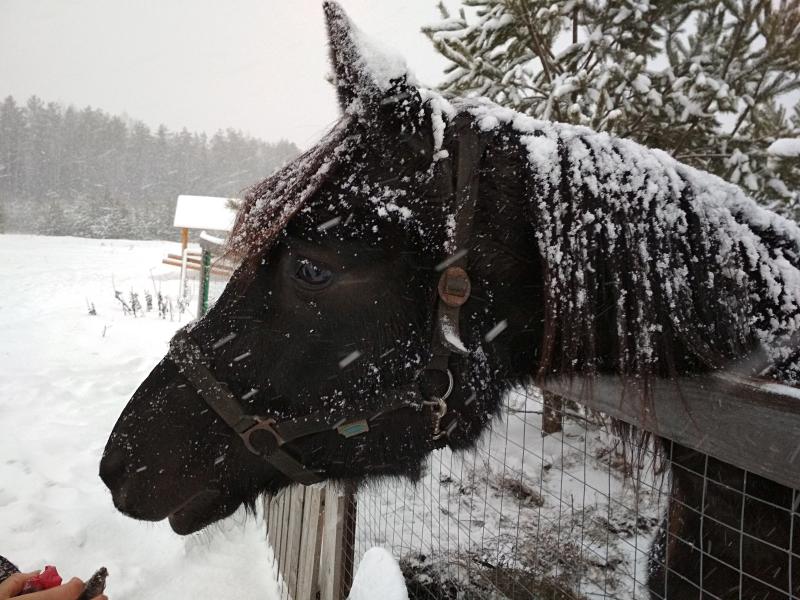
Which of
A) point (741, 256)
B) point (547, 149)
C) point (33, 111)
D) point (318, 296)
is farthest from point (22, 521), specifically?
point (33, 111)

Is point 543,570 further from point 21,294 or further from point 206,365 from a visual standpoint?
point 21,294

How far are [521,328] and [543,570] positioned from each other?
2244 mm

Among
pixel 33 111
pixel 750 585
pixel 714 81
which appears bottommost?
pixel 750 585

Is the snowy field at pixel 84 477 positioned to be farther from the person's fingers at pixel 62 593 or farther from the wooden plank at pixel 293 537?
the person's fingers at pixel 62 593

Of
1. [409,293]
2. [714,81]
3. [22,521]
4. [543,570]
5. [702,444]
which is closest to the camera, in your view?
[702,444]

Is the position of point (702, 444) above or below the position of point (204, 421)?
above

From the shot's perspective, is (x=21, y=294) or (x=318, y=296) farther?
(x=21, y=294)

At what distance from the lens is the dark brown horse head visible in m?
1.25

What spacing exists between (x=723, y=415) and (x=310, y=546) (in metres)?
2.35

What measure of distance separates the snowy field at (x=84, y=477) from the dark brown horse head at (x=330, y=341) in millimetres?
739

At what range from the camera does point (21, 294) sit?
41.6 ft

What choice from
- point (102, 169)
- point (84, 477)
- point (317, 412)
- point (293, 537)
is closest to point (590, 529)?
point (293, 537)

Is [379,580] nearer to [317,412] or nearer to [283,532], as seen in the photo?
[317,412]

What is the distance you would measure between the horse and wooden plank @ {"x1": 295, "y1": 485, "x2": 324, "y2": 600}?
1.16 m
